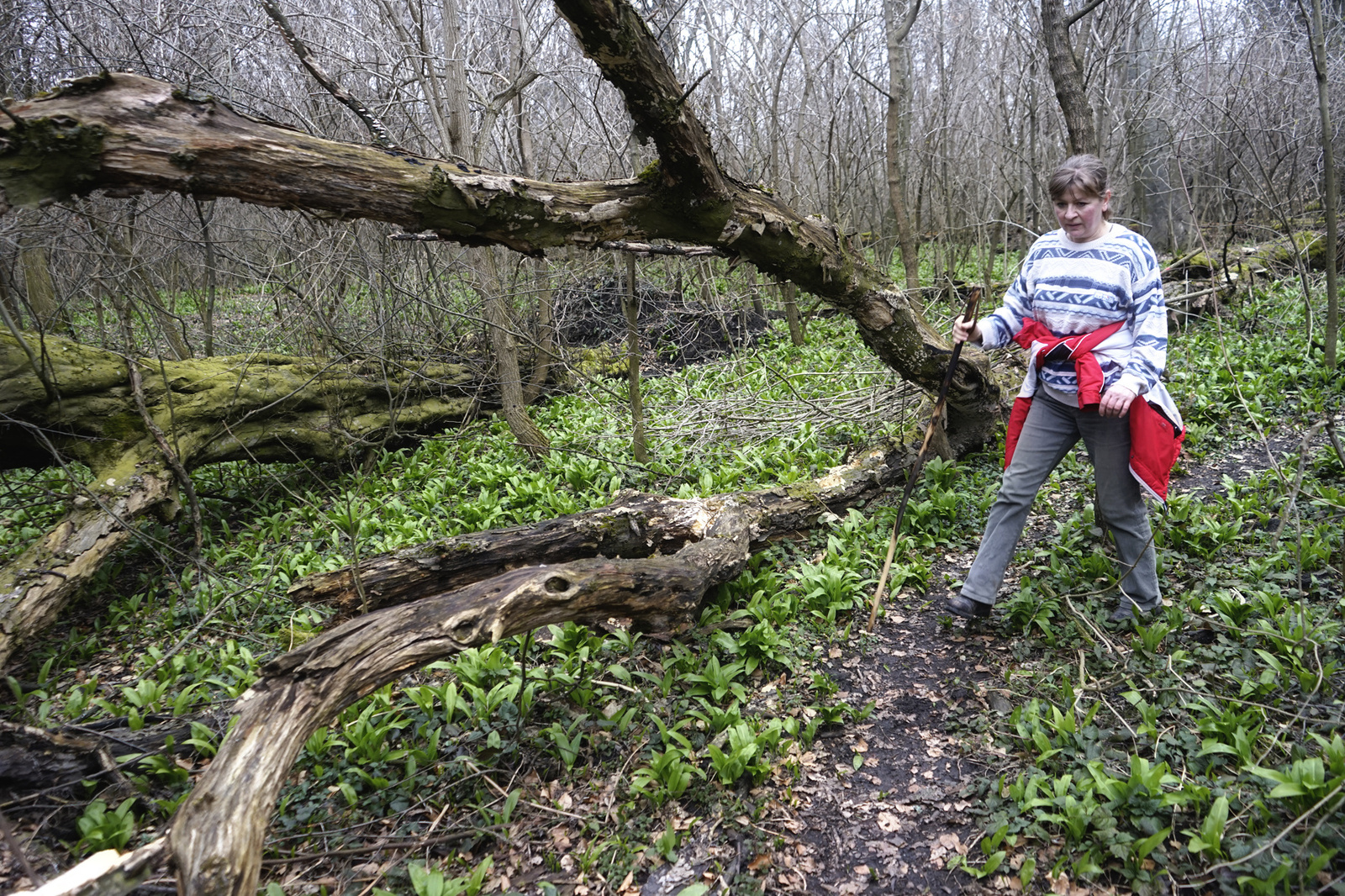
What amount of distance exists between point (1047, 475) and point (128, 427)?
6.73 m

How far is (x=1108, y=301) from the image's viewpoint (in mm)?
3125

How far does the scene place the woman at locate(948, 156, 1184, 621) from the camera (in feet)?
10.1

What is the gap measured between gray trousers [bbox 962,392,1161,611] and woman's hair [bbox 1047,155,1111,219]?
949 millimetres

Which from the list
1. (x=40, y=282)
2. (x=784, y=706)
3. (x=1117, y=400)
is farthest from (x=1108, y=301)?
(x=40, y=282)

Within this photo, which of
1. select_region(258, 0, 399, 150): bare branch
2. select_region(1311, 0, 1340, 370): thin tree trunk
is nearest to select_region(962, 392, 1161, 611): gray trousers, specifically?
select_region(258, 0, 399, 150): bare branch

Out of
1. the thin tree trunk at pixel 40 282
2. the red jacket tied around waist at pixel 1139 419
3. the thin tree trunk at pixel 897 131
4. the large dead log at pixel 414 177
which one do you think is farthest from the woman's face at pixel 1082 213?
the thin tree trunk at pixel 40 282

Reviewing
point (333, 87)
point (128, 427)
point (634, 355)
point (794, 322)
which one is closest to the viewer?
point (333, 87)

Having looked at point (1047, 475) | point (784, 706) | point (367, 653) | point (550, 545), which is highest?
point (1047, 475)

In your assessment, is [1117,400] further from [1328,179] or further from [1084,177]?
[1328,179]

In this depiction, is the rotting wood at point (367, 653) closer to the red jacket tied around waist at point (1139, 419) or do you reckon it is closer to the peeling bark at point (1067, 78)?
the red jacket tied around waist at point (1139, 419)

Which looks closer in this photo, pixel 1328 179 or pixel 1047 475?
pixel 1047 475

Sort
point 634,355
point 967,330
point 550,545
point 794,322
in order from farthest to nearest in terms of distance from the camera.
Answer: point 794,322
point 634,355
point 550,545
point 967,330

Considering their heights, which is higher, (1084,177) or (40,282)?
(1084,177)

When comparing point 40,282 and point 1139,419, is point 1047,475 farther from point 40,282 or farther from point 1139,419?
point 40,282
